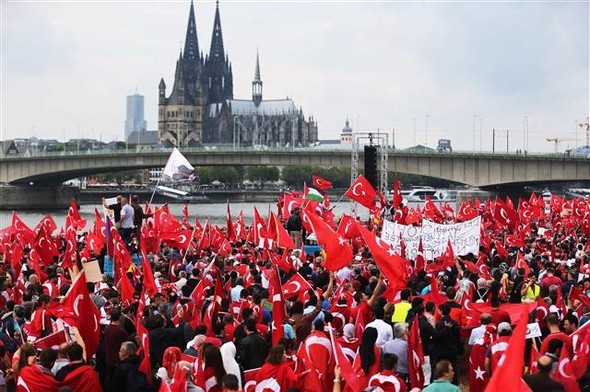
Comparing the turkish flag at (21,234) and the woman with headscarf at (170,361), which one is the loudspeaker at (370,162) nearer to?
the turkish flag at (21,234)

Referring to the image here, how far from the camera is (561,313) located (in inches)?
506

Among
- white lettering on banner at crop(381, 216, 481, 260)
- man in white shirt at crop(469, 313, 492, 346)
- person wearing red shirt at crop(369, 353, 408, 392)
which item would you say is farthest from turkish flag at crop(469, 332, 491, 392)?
white lettering on banner at crop(381, 216, 481, 260)

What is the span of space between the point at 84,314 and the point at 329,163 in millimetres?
72912

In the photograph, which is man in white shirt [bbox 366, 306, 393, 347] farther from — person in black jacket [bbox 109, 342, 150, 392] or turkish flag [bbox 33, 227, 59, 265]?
turkish flag [bbox 33, 227, 59, 265]

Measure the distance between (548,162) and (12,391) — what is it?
64.9 meters

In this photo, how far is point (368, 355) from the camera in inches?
437

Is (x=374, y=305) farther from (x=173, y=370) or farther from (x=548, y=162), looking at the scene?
(x=548, y=162)

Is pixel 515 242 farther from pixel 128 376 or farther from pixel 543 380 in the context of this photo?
pixel 543 380

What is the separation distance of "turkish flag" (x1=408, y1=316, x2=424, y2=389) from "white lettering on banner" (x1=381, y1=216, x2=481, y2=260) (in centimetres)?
1073

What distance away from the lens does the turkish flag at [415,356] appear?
35.8ft

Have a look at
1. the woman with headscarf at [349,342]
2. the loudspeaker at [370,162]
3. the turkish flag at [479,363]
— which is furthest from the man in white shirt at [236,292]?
the loudspeaker at [370,162]

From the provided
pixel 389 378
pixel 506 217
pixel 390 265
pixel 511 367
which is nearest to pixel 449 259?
pixel 390 265

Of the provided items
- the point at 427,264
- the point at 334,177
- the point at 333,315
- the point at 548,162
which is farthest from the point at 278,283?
the point at 334,177

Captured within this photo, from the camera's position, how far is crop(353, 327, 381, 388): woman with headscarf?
11.0m
